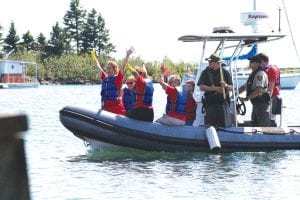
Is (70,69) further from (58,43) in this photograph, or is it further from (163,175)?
(163,175)

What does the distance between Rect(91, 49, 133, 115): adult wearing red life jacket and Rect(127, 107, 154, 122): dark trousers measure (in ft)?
1.39

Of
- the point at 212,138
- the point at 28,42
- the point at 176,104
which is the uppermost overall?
the point at 28,42

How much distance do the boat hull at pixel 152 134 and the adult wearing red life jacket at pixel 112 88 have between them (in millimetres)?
357

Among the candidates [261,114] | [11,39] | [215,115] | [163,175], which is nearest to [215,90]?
[215,115]

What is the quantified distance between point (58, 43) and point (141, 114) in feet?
309

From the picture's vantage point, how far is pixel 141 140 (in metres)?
12.3

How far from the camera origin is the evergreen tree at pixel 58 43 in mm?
101919

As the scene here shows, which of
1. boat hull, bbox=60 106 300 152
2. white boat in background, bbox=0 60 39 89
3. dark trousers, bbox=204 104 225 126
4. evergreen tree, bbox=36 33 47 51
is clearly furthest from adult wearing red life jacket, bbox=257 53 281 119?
evergreen tree, bbox=36 33 47 51

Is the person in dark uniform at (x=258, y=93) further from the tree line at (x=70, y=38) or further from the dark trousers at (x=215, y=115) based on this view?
the tree line at (x=70, y=38)

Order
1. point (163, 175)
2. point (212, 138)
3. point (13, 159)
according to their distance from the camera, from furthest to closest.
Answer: point (212, 138), point (163, 175), point (13, 159)

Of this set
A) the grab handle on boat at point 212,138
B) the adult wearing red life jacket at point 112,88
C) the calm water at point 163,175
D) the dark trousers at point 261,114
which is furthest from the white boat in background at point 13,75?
the grab handle on boat at point 212,138

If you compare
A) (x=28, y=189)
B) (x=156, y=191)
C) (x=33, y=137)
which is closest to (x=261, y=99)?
(x=156, y=191)

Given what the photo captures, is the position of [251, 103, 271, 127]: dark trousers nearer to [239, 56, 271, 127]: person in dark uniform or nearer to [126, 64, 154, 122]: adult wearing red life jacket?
[239, 56, 271, 127]: person in dark uniform

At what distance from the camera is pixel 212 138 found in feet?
39.7
